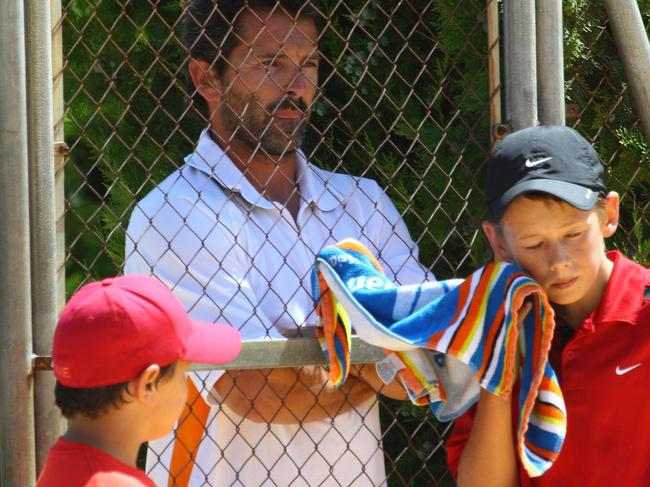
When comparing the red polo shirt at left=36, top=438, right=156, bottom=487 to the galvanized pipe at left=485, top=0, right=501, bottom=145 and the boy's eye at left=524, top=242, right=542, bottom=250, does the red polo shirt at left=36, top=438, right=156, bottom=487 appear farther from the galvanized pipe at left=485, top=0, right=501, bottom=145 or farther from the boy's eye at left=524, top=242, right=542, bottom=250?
the galvanized pipe at left=485, top=0, right=501, bottom=145

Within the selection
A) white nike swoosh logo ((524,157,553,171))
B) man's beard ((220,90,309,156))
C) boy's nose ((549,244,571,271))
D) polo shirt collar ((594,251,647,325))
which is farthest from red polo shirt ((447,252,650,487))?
man's beard ((220,90,309,156))

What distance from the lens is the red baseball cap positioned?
2041 millimetres

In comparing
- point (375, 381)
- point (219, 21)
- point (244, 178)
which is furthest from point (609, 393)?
point (219, 21)

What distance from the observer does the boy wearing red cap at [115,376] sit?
2029mm

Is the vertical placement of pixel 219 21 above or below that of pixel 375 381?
above

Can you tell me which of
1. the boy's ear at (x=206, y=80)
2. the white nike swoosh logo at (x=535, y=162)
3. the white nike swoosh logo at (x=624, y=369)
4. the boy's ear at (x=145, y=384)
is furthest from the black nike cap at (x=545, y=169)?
the boy's ear at (x=206, y=80)

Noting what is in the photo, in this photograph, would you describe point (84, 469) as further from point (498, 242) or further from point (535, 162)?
point (535, 162)

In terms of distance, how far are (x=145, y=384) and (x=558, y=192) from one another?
2.95 feet

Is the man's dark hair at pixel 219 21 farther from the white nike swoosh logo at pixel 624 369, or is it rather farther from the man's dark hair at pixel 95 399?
the white nike swoosh logo at pixel 624 369

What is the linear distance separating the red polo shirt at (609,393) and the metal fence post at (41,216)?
3.77 ft

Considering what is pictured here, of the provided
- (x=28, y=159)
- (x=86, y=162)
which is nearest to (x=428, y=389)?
(x=28, y=159)

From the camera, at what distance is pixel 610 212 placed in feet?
7.60

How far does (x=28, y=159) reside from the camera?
2.65 m

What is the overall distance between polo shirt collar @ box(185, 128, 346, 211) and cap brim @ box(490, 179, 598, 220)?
81 centimetres
